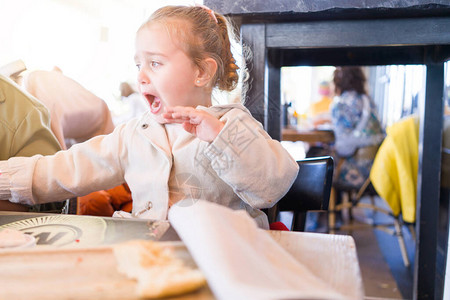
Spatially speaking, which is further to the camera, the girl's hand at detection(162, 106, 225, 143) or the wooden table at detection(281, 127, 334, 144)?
the wooden table at detection(281, 127, 334, 144)

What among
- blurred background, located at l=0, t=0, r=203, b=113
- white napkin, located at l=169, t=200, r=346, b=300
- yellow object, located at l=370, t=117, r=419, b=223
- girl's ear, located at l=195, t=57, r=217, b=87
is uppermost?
blurred background, located at l=0, t=0, r=203, b=113

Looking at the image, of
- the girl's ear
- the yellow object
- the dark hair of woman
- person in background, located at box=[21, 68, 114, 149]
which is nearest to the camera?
the girl's ear

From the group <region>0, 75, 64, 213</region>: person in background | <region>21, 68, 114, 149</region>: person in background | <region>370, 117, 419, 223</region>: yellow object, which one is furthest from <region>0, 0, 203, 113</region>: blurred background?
<region>0, 75, 64, 213</region>: person in background

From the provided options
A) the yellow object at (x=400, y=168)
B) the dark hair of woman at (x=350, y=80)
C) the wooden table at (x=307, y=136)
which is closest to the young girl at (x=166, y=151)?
the yellow object at (x=400, y=168)

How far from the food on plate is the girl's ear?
0.57m

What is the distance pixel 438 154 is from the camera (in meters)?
1.45

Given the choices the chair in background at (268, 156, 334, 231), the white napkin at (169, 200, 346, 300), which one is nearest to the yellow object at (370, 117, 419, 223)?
the chair in background at (268, 156, 334, 231)

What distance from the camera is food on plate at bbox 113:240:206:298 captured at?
1.34 ft

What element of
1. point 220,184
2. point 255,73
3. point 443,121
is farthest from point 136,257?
point 443,121

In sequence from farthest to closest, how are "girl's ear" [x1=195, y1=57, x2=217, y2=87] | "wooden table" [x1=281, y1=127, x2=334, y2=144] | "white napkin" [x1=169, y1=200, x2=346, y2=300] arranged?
"wooden table" [x1=281, y1=127, x2=334, y2=144], "girl's ear" [x1=195, y1=57, x2=217, y2=87], "white napkin" [x1=169, y1=200, x2=346, y2=300]

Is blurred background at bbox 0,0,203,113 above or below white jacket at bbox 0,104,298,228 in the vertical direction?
above

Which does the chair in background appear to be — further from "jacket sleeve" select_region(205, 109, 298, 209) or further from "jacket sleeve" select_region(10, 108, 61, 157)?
"jacket sleeve" select_region(10, 108, 61, 157)

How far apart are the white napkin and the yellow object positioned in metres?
2.02

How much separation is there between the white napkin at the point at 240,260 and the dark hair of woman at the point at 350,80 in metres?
2.90
